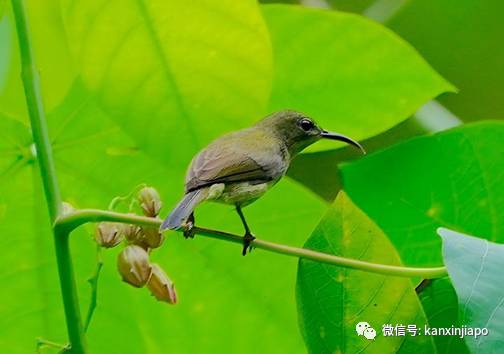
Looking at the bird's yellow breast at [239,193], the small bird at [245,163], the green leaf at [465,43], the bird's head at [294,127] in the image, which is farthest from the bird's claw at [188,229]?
the green leaf at [465,43]

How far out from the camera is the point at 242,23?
107 centimetres

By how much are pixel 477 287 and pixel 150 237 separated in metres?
0.32

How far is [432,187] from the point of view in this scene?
1.12 m

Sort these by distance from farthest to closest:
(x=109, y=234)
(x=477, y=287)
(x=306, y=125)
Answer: (x=306, y=125) → (x=109, y=234) → (x=477, y=287)

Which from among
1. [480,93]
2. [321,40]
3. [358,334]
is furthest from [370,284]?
[480,93]

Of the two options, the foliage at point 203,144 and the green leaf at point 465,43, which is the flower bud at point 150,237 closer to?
the foliage at point 203,144

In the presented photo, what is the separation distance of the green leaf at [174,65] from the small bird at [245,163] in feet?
0.13

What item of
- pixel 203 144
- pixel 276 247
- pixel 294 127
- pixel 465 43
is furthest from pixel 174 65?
pixel 465 43

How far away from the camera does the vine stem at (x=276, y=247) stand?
88 cm

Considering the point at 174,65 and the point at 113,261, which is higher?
the point at 174,65

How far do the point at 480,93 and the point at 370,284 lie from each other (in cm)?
120

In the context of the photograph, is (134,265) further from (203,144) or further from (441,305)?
(441,305)

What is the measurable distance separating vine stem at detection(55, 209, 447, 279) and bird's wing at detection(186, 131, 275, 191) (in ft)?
0.45

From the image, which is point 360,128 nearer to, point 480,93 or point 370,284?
point 370,284
